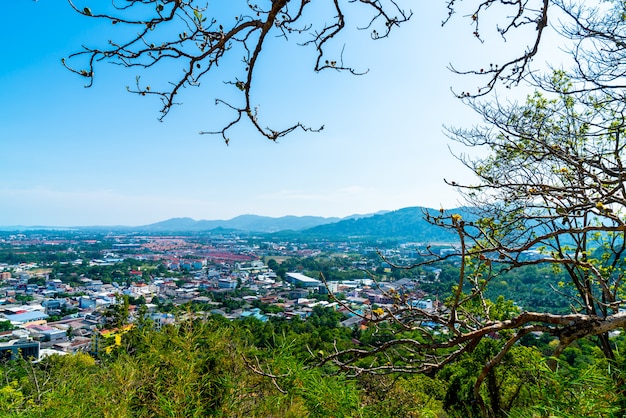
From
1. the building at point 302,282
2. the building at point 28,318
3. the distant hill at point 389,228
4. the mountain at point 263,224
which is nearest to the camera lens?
the building at point 28,318

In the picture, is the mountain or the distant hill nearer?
the distant hill

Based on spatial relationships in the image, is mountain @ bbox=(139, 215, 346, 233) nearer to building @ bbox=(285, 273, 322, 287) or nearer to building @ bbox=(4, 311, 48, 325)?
building @ bbox=(285, 273, 322, 287)

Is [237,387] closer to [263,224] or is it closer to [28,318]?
[28,318]

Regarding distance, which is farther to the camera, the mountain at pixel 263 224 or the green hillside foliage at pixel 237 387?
the mountain at pixel 263 224

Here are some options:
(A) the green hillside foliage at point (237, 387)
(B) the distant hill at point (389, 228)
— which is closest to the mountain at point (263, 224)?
(B) the distant hill at point (389, 228)

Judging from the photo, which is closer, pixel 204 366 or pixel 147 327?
pixel 204 366

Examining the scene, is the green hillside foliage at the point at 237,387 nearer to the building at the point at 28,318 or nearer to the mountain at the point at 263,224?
the building at the point at 28,318

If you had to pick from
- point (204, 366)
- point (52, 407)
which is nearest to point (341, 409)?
point (204, 366)

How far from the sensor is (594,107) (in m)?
3.23

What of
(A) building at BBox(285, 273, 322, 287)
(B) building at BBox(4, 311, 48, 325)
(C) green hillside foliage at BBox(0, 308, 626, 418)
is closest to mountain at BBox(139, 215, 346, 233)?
(A) building at BBox(285, 273, 322, 287)

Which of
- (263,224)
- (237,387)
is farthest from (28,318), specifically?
(263,224)

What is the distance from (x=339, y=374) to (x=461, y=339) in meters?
0.62

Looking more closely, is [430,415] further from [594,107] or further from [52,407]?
[594,107]

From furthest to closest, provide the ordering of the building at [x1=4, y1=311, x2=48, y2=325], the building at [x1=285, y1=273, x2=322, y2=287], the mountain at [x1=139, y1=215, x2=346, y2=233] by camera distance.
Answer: the mountain at [x1=139, y1=215, x2=346, y2=233] < the building at [x1=285, y1=273, x2=322, y2=287] < the building at [x1=4, y1=311, x2=48, y2=325]
